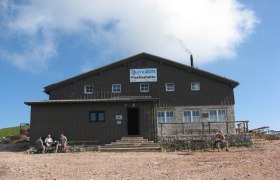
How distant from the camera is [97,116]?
23.9 meters

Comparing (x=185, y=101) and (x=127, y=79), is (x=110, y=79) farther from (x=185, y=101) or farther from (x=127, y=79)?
(x=185, y=101)

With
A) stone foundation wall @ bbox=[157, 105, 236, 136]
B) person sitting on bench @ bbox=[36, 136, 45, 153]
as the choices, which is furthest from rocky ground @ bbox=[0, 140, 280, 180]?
stone foundation wall @ bbox=[157, 105, 236, 136]

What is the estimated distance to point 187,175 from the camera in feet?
39.4

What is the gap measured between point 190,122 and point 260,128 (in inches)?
327

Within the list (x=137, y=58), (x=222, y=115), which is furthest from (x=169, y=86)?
(x=222, y=115)

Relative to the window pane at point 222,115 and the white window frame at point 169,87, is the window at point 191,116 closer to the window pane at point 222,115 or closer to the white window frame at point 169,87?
the window pane at point 222,115

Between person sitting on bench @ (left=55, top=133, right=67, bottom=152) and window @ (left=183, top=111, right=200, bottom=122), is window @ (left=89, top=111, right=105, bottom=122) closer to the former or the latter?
person sitting on bench @ (left=55, top=133, right=67, bottom=152)

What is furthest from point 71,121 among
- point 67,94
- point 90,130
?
point 67,94

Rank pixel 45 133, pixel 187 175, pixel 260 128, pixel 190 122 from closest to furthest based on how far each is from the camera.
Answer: pixel 187 175 < pixel 45 133 < pixel 190 122 < pixel 260 128

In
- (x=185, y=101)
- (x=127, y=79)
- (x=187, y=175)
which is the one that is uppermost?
(x=127, y=79)

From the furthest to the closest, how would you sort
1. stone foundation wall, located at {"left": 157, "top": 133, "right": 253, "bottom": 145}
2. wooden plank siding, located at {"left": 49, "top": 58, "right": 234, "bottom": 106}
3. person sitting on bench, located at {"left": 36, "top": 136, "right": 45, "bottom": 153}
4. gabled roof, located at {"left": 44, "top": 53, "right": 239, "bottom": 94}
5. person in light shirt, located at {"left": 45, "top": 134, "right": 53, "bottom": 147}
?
gabled roof, located at {"left": 44, "top": 53, "right": 239, "bottom": 94}
wooden plank siding, located at {"left": 49, "top": 58, "right": 234, "bottom": 106}
stone foundation wall, located at {"left": 157, "top": 133, "right": 253, "bottom": 145}
person in light shirt, located at {"left": 45, "top": 134, "right": 53, "bottom": 147}
person sitting on bench, located at {"left": 36, "top": 136, "right": 45, "bottom": 153}

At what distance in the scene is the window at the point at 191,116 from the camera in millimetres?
27203

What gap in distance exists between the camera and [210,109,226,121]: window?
89.4 feet

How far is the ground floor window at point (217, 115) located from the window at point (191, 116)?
3.37 ft
